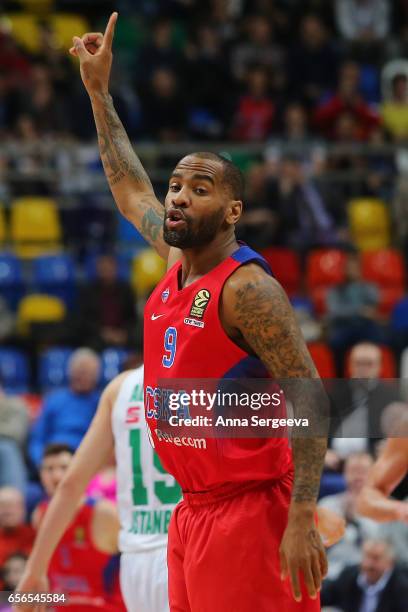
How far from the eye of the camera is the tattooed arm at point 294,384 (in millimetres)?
3945

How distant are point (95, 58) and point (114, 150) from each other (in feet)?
1.32

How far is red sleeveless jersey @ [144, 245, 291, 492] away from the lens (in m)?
4.19

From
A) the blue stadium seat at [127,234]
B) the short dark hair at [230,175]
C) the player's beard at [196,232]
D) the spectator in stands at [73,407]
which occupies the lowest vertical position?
the spectator in stands at [73,407]

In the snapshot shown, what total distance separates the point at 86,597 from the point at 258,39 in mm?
11275

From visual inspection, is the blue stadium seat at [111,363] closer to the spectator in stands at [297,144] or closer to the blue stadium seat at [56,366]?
the blue stadium seat at [56,366]

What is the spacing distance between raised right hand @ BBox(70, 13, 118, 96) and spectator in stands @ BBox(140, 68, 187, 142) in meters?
9.64

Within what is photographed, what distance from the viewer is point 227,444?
4.20m

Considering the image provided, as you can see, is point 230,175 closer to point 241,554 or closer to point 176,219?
point 176,219

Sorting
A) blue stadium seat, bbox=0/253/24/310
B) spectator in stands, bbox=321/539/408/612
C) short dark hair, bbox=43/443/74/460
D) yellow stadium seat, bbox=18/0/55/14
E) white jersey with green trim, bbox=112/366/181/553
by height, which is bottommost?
spectator in stands, bbox=321/539/408/612

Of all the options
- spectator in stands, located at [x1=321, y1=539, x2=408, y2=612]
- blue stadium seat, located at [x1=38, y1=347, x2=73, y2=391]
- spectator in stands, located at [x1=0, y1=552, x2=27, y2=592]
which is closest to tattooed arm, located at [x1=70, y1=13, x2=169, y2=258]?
spectator in stands, located at [x1=0, y1=552, x2=27, y2=592]

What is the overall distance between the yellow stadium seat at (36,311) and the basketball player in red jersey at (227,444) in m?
7.86

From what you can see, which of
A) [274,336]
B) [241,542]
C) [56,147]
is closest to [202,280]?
[274,336]

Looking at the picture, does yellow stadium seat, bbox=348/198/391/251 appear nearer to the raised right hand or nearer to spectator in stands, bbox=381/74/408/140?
spectator in stands, bbox=381/74/408/140

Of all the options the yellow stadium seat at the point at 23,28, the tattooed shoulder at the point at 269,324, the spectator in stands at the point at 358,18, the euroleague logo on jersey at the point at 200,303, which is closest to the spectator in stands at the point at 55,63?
the yellow stadium seat at the point at 23,28
